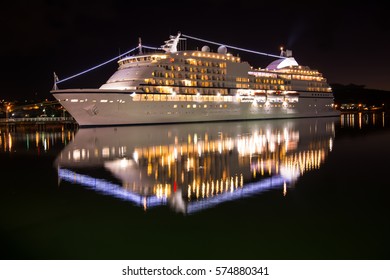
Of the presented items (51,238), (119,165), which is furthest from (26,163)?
(51,238)

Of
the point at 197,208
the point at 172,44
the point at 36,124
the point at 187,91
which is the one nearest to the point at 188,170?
the point at 197,208

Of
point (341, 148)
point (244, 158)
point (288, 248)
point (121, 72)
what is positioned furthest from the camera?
point (121, 72)

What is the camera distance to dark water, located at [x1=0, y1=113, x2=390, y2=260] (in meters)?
7.34

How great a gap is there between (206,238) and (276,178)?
6761 millimetres

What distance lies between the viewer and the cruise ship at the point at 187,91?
4662 centimetres

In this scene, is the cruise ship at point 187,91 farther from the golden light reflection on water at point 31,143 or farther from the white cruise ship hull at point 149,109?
the golden light reflection on water at point 31,143

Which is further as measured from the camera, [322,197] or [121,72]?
[121,72]

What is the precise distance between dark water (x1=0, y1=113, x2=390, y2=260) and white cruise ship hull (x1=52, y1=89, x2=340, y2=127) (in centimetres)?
2749

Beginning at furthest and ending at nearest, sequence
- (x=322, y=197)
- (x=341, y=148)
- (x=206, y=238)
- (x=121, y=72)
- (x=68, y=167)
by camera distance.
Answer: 1. (x=121, y=72)
2. (x=341, y=148)
3. (x=68, y=167)
4. (x=322, y=197)
5. (x=206, y=238)

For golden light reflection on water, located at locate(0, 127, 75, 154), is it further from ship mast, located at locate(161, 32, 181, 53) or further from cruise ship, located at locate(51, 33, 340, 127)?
ship mast, located at locate(161, 32, 181, 53)

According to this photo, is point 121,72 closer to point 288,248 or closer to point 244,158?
point 244,158

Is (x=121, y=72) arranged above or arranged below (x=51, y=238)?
above

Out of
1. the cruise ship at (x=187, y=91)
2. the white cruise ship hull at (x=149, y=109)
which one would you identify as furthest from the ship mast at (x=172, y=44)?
the white cruise ship hull at (x=149, y=109)

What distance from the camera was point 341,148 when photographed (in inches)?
942
